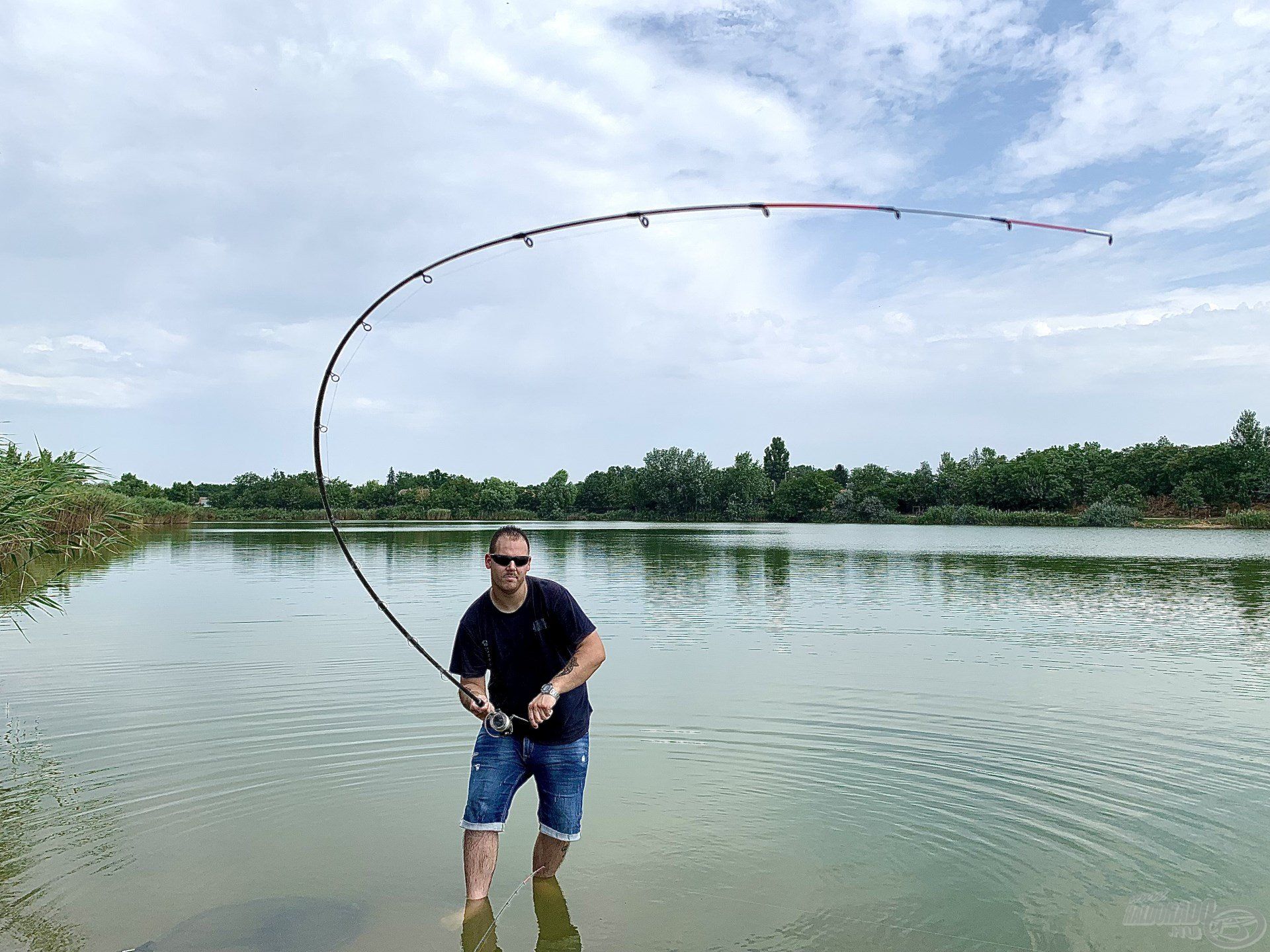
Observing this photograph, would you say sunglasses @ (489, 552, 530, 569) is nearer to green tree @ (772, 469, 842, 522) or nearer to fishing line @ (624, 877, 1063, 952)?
fishing line @ (624, 877, 1063, 952)

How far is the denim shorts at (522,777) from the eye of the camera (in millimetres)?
4824

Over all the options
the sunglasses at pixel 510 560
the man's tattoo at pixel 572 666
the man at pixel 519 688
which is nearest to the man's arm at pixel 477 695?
the man at pixel 519 688

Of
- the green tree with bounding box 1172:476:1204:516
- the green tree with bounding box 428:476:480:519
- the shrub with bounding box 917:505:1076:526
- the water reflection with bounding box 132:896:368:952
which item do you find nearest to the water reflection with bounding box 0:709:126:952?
the water reflection with bounding box 132:896:368:952

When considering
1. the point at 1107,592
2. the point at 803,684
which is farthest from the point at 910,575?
the point at 803,684

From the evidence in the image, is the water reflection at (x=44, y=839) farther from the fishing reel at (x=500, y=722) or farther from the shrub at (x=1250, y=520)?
the shrub at (x=1250, y=520)

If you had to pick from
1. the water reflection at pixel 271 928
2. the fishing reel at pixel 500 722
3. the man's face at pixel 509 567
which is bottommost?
the water reflection at pixel 271 928

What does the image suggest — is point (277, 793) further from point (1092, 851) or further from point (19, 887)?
point (1092, 851)

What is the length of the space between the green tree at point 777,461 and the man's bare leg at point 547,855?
5492 inches

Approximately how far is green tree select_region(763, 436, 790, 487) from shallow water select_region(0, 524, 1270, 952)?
418ft

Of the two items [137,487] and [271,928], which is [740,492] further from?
[271,928]

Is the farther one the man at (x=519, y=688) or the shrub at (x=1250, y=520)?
the shrub at (x=1250, y=520)

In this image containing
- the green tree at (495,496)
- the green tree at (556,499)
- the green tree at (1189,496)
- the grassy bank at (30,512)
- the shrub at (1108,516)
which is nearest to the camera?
the grassy bank at (30,512)

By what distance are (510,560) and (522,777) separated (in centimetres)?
118

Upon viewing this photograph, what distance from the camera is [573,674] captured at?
475 centimetres
